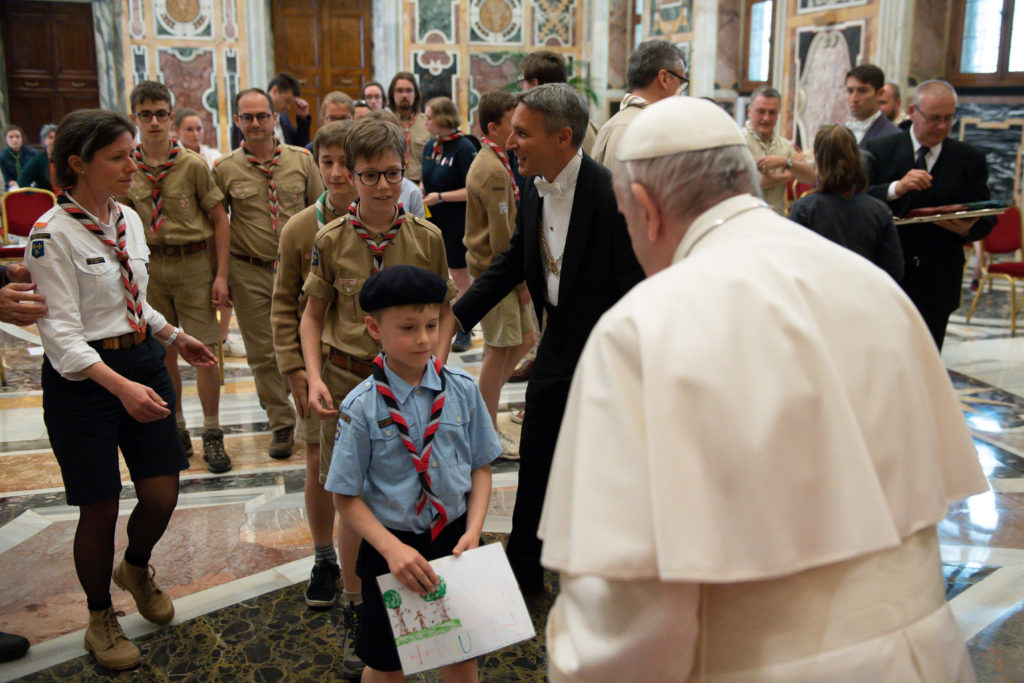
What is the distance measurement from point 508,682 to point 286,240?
1.59 meters

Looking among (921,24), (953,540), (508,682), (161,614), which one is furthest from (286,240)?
(921,24)

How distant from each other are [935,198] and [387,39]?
32.5ft

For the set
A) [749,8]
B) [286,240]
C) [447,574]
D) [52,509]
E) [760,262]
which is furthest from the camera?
[749,8]

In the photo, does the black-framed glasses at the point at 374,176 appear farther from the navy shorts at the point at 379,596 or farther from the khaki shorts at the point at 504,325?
the khaki shorts at the point at 504,325

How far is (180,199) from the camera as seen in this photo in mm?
4582

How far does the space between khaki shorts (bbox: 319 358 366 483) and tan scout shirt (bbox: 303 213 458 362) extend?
71 millimetres

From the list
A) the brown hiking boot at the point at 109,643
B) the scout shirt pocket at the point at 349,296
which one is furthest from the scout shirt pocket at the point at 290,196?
the brown hiking boot at the point at 109,643

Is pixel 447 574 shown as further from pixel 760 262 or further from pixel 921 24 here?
pixel 921 24

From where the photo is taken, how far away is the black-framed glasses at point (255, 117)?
15.7 feet

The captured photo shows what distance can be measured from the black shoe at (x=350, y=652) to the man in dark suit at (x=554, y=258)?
0.72m

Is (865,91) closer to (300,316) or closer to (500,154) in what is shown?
(500,154)

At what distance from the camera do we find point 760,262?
1.36 meters

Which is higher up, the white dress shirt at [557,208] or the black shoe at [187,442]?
the white dress shirt at [557,208]

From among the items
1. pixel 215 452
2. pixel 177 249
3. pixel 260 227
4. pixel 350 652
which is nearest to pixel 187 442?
pixel 215 452
